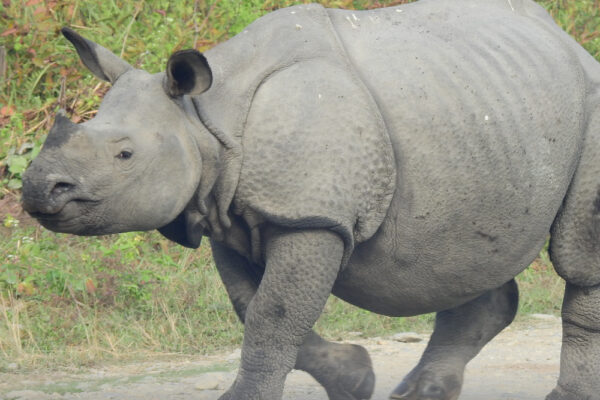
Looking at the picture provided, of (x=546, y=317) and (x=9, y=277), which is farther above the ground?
(x=9, y=277)

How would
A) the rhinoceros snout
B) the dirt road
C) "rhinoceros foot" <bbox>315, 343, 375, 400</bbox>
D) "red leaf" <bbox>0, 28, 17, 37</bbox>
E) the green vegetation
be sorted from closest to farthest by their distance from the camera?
the rhinoceros snout, "rhinoceros foot" <bbox>315, 343, 375, 400</bbox>, the dirt road, the green vegetation, "red leaf" <bbox>0, 28, 17, 37</bbox>

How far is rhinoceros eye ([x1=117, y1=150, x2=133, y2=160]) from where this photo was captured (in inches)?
149

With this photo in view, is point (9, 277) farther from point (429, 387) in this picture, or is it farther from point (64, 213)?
point (64, 213)

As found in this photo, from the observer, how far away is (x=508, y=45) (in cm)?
457

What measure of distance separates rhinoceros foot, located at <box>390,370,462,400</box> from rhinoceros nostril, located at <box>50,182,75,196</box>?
222 cm

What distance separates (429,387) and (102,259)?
2.77 metres

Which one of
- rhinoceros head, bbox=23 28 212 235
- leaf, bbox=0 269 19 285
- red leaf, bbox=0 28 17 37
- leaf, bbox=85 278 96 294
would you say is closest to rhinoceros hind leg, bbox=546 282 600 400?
rhinoceros head, bbox=23 28 212 235

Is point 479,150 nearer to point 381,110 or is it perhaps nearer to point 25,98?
point 381,110

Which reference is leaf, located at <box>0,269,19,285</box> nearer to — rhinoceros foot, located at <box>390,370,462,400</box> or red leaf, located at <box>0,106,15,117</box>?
red leaf, located at <box>0,106,15,117</box>

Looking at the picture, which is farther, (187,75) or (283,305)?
(283,305)

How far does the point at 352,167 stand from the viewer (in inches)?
159

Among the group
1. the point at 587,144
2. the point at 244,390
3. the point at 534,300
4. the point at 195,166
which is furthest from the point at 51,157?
the point at 534,300

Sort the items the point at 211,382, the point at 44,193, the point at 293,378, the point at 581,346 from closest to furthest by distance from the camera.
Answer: the point at 44,193 < the point at 581,346 < the point at 211,382 < the point at 293,378

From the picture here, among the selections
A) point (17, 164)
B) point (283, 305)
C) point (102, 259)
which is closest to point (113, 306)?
point (102, 259)
